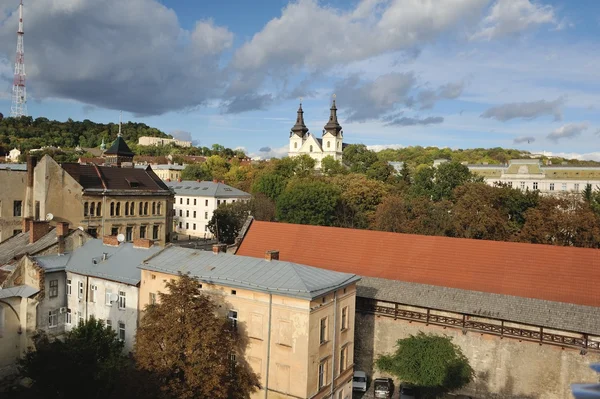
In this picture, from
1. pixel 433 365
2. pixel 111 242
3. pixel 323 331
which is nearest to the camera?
pixel 323 331

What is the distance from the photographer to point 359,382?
2734cm

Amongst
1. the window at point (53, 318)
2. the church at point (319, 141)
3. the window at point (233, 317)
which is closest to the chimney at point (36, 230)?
the window at point (53, 318)

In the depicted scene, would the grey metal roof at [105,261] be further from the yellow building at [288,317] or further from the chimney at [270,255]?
the chimney at [270,255]

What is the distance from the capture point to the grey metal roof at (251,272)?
2233 centimetres

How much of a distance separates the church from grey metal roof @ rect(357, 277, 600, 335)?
10024cm

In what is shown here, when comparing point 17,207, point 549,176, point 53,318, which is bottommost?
point 53,318

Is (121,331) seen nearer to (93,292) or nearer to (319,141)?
(93,292)

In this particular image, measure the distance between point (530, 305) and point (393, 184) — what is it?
54.4 metres

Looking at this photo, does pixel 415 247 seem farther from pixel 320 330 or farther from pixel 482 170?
pixel 482 170

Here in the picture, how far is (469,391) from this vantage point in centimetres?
2614

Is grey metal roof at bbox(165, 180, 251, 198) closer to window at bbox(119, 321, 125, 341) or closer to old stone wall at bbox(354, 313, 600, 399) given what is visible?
window at bbox(119, 321, 125, 341)

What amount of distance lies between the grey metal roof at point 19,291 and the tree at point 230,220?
37.8 meters

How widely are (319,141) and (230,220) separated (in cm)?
7403

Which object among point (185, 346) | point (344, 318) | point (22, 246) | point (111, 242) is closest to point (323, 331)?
point (344, 318)
